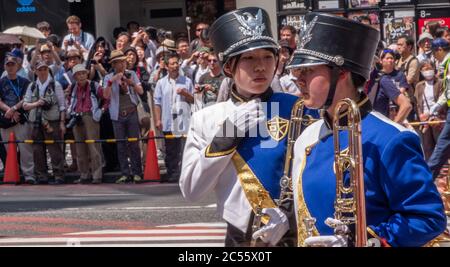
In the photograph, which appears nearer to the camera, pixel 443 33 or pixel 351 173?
pixel 351 173

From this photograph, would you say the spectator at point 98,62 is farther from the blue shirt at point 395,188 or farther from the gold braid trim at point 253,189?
the blue shirt at point 395,188

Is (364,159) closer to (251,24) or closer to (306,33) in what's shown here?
(306,33)

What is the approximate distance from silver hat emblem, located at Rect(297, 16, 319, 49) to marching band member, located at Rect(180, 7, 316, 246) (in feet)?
2.83

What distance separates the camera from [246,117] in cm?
488

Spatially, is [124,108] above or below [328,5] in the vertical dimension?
below

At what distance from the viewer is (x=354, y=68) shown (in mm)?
3895

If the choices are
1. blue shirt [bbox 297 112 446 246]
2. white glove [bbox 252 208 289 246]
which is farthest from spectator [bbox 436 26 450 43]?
blue shirt [bbox 297 112 446 246]

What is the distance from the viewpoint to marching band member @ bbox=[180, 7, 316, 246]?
4.85m

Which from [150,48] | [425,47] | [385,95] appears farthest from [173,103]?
[425,47]

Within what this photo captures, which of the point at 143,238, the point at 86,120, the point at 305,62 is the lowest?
the point at 143,238

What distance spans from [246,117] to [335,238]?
1317 mm

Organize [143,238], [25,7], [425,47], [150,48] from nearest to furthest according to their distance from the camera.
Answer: [143,238]
[425,47]
[150,48]
[25,7]
